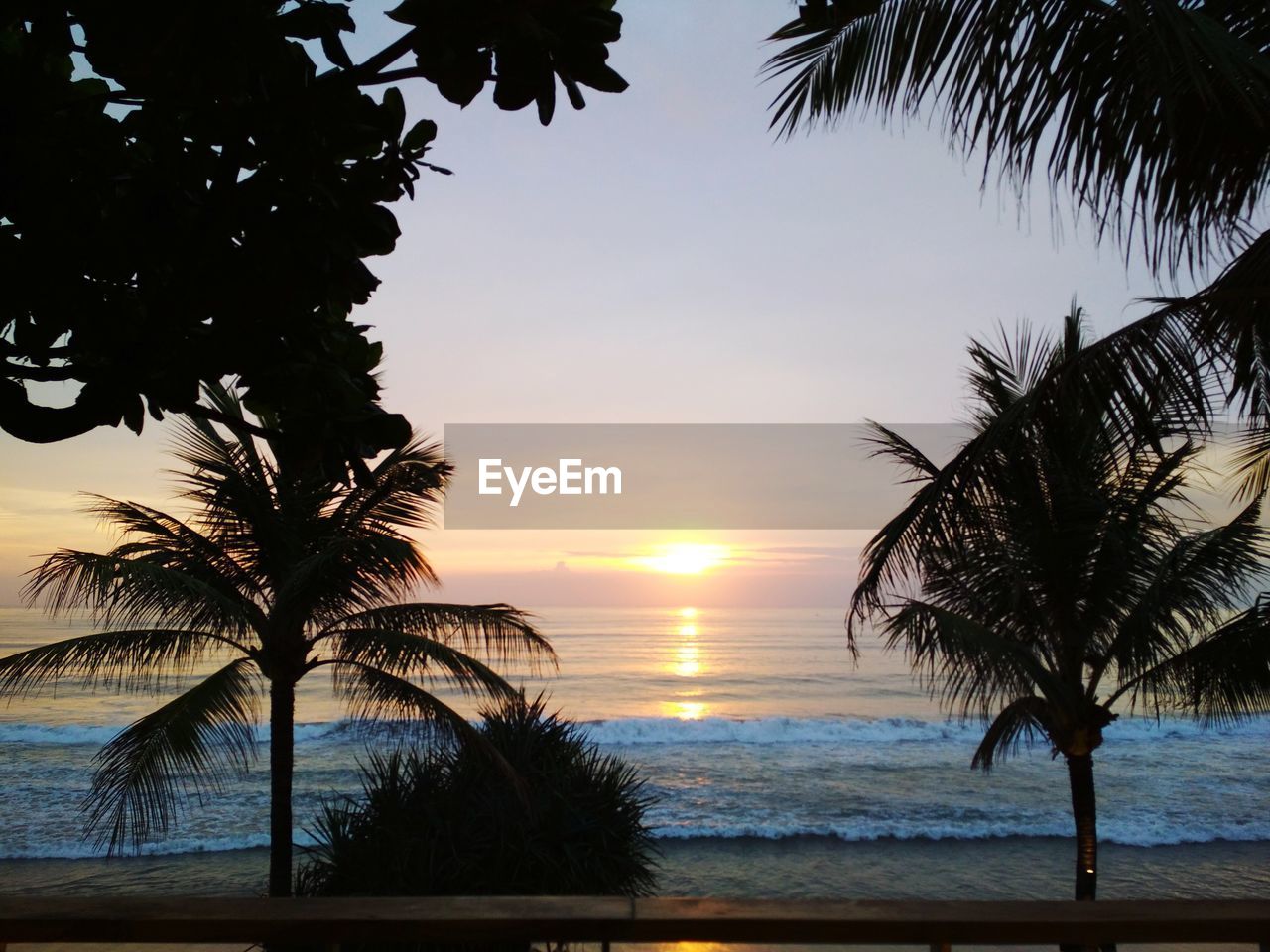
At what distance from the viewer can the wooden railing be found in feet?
5.47

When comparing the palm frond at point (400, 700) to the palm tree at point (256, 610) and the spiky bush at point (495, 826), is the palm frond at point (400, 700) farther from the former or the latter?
the spiky bush at point (495, 826)

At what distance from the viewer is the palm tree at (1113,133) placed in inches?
129

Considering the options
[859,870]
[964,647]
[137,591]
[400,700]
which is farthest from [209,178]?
[859,870]

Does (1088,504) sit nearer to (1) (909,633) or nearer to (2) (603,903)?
(1) (909,633)

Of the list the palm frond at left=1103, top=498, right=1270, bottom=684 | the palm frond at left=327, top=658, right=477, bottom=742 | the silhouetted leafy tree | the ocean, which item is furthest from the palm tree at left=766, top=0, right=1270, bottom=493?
the ocean

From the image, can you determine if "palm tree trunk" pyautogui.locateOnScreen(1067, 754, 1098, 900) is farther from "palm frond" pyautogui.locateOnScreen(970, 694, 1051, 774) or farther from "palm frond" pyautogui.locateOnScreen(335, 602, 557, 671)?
"palm frond" pyautogui.locateOnScreen(335, 602, 557, 671)

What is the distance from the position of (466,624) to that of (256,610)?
1.81 meters

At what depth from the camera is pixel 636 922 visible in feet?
5.53

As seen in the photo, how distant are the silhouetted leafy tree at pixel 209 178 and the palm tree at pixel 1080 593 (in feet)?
18.9

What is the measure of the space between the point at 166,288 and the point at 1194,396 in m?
3.46

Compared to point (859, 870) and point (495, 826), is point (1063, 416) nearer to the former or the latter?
point (495, 826)

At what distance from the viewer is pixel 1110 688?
32062mm

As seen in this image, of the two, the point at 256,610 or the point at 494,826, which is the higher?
the point at 256,610

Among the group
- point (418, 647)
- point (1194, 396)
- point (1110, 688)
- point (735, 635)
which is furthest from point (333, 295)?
point (735, 635)
